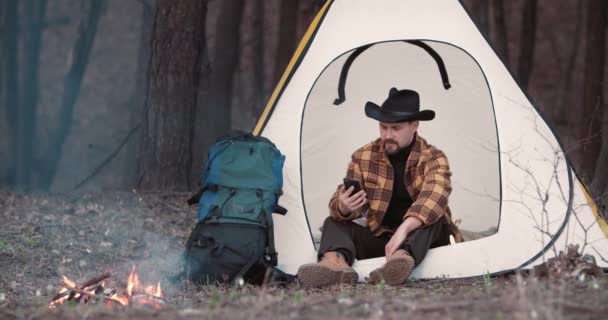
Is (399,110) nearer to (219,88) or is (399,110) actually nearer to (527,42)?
(219,88)

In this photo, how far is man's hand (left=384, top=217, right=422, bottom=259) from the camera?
17.9ft

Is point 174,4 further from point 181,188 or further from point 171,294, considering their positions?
point 171,294

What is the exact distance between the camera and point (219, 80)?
37.0 feet

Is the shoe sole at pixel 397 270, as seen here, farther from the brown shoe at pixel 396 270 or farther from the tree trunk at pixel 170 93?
the tree trunk at pixel 170 93

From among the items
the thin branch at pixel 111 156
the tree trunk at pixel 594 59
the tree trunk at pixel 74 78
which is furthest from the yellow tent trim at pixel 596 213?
the tree trunk at pixel 74 78

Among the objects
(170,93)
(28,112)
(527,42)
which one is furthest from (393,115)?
(28,112)

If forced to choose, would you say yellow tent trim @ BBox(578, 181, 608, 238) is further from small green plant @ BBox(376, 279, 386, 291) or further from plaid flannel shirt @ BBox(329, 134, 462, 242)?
small green plant @ BBox(376, 279, 386, 291)

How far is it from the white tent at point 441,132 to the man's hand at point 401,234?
0.75 ft

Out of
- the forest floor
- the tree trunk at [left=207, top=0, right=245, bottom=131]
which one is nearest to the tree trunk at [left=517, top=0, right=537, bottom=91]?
the tree trunk at [left=207, top=0, right=245, bottom=131]

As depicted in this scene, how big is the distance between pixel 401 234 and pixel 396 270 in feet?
0.78

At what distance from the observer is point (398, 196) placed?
598cm

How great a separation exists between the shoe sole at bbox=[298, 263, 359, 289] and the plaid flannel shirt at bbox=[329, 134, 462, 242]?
45cm

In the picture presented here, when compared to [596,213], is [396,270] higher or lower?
lower

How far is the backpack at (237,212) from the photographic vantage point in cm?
564
